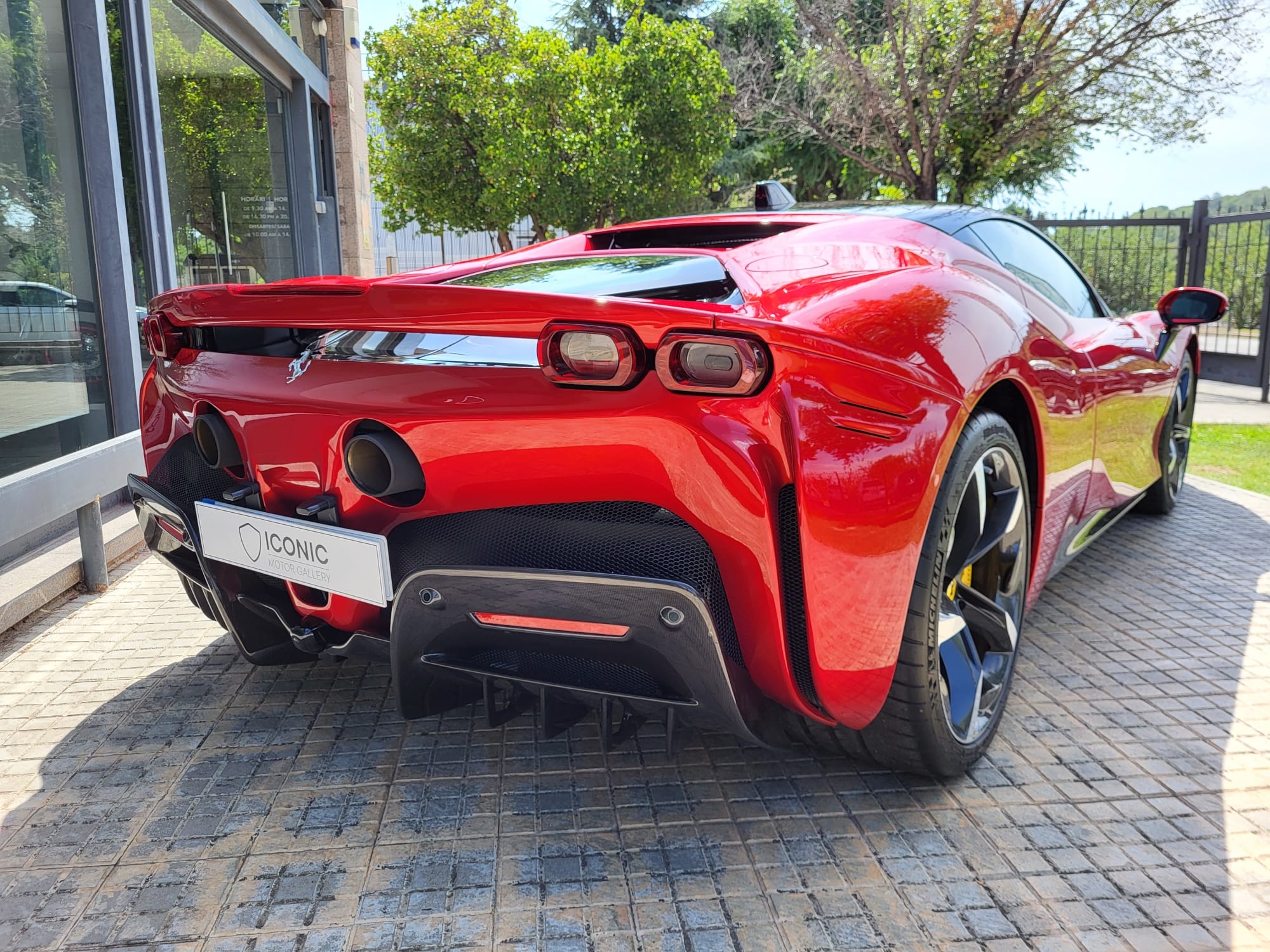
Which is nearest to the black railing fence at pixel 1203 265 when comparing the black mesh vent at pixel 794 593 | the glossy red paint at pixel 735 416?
the glossy red paint at pixel 735 416

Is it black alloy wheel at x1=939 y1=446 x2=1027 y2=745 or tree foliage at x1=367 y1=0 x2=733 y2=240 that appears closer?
black alloy wheel at x1=939 y1=446 x2=1027 y2=745

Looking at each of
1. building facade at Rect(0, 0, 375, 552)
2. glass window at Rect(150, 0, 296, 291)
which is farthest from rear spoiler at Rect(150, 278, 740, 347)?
glass window at Rect(150, 0, 296, 291)

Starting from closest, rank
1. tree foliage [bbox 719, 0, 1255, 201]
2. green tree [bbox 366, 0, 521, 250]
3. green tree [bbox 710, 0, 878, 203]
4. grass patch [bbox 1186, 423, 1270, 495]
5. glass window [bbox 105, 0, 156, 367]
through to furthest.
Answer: glass window [bbox 105, 0, 156, 367] → grass patch [bbox 1186, 423, 1270, 495] → tree foliage [bbox 719, 0, 1255, 201] → green tree [bbox 366, 0, 521, 250] → green tree [bbox 710, 0, 878, 203]

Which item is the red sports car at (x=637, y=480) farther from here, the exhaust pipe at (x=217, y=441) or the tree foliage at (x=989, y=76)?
the tree foliage at (x=989, y=76)

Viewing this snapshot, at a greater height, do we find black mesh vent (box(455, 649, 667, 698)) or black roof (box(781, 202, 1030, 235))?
black roof (box(781, 202, 1030, 235))

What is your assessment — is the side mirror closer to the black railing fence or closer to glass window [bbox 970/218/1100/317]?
glass window [bbox 970/218/1100/317]

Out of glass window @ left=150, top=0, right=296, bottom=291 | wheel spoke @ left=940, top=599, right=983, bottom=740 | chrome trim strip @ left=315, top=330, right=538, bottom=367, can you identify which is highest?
glass window @ left=150, top=0, right=296, bottom=291

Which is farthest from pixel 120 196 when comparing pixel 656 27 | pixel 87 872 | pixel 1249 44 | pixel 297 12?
pixel 656 27

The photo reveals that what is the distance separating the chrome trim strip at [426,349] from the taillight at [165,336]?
49 centimetres

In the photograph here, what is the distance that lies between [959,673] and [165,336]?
2044 mm

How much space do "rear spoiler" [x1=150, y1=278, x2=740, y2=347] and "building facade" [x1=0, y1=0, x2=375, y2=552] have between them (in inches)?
68.7

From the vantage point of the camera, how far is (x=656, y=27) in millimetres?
15336

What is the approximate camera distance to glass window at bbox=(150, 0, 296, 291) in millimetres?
6266

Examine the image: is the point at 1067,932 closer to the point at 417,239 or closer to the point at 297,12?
the point at 297,12
